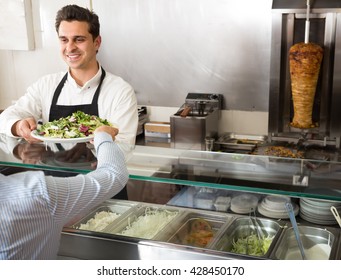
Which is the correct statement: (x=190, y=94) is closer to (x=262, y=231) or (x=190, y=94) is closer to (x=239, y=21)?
(x=239, y=21)

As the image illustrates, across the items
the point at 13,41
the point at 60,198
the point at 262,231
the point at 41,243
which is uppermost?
the point at 13,41

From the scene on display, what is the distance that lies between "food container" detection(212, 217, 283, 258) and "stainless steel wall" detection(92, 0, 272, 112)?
8.06 feet

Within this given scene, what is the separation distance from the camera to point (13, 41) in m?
5.21

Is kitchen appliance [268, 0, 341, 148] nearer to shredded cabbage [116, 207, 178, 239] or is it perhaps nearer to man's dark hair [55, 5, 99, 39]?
man's dark hair [55, 5, 99, 39]

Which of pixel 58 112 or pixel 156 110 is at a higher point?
pixel 58 112

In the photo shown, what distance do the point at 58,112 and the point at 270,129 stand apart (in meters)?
1.72

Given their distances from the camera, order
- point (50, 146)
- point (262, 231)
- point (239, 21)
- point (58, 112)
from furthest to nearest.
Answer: point (239, 21), point (58, 112), point (50, 146), point (262, 231)

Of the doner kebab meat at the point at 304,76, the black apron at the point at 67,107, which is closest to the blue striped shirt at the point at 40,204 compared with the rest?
the black apron at the point at 67,107

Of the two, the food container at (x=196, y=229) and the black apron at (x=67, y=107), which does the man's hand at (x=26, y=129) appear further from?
the food container at (x=196, y=229)

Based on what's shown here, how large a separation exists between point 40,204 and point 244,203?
47.5 inches

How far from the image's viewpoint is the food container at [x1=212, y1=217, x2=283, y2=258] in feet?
6.67

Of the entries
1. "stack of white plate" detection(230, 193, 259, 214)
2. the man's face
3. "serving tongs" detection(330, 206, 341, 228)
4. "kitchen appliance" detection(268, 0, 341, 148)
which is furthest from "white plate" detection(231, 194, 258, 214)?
"kitchen appliance" detection(268, 0, 341, 148)

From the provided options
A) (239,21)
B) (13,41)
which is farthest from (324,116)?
(13,41)

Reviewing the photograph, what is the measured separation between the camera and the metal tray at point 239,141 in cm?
424
